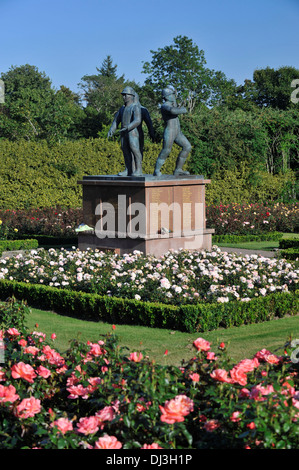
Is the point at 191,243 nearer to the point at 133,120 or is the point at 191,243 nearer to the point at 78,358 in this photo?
the point at 133,120

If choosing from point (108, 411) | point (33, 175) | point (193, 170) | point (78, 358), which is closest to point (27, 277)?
point (78, 358)

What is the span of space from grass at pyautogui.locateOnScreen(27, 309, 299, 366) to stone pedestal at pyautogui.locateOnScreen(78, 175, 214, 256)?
3.58m

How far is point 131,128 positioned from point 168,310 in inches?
212

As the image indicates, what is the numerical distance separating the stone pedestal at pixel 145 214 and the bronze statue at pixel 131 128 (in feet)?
1.78

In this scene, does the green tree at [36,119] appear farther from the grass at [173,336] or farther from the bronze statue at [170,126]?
the grass at [173,336]

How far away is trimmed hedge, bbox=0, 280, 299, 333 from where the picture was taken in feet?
24.7

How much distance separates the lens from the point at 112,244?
1213 centimetres

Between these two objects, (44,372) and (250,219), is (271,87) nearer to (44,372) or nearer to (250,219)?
(250,219)

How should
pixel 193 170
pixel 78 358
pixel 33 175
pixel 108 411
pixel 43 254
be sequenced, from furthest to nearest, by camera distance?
1. pixel 193 170
2. pixel 33 175
3. pixel 43 254
4. pixel 78 358
5. pixel 108 411

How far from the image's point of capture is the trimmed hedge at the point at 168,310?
7.54m

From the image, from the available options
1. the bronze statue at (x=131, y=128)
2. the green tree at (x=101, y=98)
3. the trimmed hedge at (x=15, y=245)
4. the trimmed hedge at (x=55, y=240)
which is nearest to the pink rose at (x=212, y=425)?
the bronze statue at (x=131, y=128)

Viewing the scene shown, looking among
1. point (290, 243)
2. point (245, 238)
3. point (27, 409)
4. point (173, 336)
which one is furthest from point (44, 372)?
point (245, 238)

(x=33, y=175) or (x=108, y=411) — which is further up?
(x=33, y=175)
